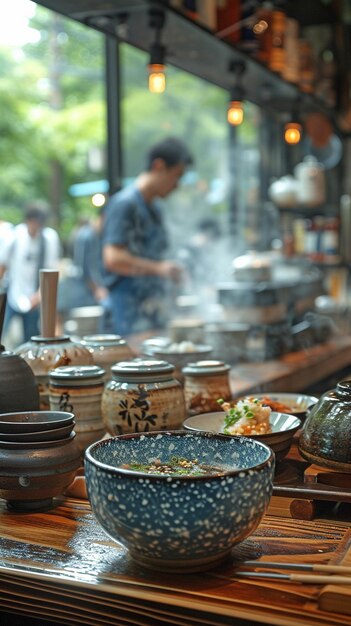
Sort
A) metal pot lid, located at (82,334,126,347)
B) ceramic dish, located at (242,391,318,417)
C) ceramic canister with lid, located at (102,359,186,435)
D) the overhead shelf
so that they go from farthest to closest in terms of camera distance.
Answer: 1. the overhead shelf
2. metal pot lid, located at (82,334,126,347)
3. ceramic dish, located at (242,391,318,417)
4. ceramic canister with lid, located at (102,359,186,435)

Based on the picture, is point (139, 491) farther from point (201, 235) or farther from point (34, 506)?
point (201, 235)

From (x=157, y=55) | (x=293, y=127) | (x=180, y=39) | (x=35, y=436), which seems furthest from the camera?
(x=293, y=127)

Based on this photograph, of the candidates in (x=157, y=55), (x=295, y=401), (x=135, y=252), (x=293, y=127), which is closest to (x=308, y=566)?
(x=295, y=401)

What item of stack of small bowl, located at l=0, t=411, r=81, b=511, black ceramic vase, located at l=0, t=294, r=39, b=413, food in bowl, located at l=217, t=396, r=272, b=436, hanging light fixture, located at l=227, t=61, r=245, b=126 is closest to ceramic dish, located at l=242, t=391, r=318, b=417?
food in bowl, located at l=217, t=396, r=272, b=436

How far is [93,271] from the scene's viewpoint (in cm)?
782

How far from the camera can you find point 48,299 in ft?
6.93

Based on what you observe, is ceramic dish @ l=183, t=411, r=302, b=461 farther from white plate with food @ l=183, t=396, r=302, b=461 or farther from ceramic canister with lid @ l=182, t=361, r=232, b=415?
ceramic canister with lid @ l=182, t=361, r=232, b=415

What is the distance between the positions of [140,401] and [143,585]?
2.19 ft

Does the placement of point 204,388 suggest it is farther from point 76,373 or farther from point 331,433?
point 331,433

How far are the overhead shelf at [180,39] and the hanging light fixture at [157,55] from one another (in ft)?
0.15

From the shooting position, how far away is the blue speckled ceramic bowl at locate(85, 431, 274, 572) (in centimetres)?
117

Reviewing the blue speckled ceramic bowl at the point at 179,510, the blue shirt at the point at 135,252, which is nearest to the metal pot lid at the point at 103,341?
the blue speckled ceramic bowl at the point at 179,510

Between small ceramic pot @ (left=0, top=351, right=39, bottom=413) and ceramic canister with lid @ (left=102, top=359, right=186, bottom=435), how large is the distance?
0.18m

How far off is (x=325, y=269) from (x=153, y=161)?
9.01 feet
